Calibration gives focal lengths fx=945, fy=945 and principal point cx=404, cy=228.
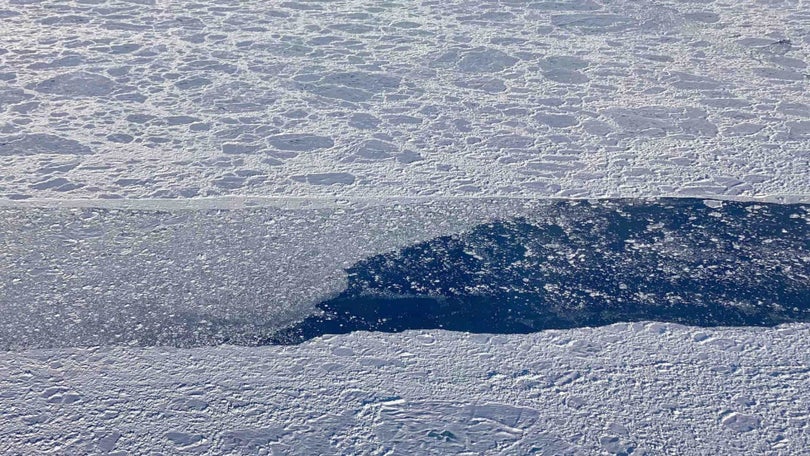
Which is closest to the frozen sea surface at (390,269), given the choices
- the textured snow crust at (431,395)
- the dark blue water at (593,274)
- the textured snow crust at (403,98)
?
the dark blue water at (593,274)

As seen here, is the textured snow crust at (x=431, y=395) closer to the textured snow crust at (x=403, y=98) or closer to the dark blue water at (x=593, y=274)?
the dark blue water at (x=593, y=274)

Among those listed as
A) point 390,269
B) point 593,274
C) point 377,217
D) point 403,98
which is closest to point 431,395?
point 390,269

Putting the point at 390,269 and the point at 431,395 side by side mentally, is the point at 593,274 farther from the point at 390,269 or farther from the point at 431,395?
the point at 431,395

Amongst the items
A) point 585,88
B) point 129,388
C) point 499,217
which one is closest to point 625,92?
point 585,88

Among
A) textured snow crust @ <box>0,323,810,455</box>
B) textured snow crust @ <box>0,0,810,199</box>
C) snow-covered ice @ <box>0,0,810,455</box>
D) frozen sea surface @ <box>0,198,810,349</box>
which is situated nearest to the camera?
textured snow crust @ <box>0,323,810,455</box>

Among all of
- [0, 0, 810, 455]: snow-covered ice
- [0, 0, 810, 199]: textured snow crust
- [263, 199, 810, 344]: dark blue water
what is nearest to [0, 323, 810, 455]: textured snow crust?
[0, 0, 810, 455]: snow-covered ice

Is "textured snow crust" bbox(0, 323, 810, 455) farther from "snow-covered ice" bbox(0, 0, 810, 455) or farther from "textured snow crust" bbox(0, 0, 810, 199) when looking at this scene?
"textured snow crust" bbox(0, 0, 810, 199)
